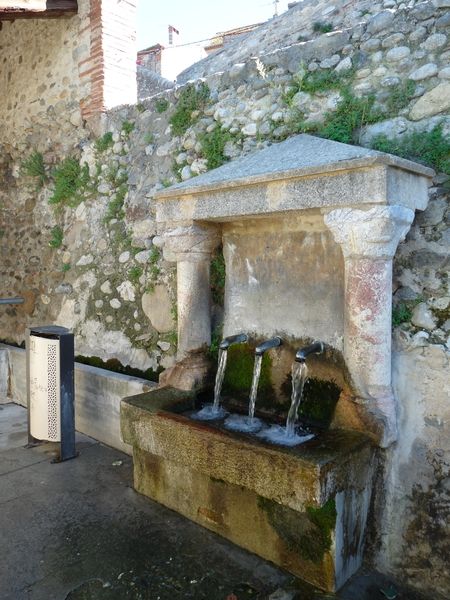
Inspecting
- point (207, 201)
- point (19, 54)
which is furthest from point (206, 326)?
point (19, 54)

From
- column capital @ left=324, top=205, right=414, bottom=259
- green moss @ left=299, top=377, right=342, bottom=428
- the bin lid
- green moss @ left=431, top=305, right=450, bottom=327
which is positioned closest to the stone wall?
green moss @ left=431, top=305, right=450, bottom=327

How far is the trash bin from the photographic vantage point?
11.7ft

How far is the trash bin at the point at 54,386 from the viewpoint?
11.7 ft

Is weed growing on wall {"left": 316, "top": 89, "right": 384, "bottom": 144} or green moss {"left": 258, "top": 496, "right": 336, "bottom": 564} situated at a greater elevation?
weed growing on wall {"left": 316, "top": 89, "right": 384, "bottom": 144}

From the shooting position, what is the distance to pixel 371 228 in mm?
2197

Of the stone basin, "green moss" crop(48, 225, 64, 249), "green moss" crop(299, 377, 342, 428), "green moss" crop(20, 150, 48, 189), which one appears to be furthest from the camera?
"green moss" crop(20, 150, 48, 189)

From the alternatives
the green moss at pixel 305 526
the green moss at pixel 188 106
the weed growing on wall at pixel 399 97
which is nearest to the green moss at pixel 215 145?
the green moss at pixel 188 106

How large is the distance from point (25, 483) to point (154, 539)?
117 cm

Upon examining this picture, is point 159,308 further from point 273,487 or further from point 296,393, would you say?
point 273,487

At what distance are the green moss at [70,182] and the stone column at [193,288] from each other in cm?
175

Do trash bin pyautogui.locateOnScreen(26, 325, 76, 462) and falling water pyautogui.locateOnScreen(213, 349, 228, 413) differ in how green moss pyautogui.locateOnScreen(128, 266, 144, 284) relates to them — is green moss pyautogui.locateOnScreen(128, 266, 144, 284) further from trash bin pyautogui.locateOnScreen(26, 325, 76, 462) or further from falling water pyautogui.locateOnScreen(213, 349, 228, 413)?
falling water pyautogui.locateOnScreen(213, 349, 228, 413)

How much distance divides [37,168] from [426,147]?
386 cm

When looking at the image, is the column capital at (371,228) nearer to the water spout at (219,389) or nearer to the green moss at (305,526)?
the water spout at (219,389)

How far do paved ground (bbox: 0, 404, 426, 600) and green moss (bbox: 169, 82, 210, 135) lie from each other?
8.43 ft
